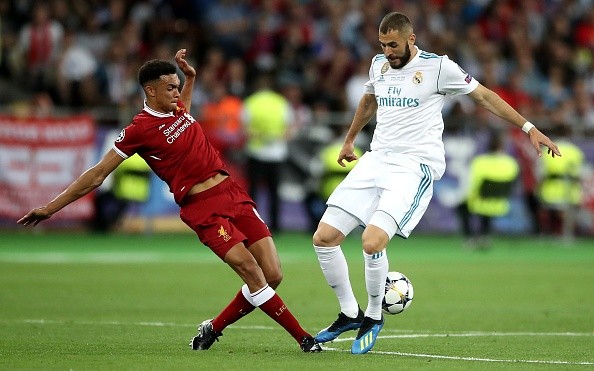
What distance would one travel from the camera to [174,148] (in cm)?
962

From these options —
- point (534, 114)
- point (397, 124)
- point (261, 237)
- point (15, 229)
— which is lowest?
point (15, 229)

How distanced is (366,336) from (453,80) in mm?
2164

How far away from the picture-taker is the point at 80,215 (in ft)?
72.5

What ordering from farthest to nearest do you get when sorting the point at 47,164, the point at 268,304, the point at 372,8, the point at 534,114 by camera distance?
the point at 372,8
the point at 534,114
the point at 47,164
the point at 268,304

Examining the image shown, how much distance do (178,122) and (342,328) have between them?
210 cm

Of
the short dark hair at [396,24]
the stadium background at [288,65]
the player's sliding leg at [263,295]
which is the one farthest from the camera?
the stadium background at [288,65]

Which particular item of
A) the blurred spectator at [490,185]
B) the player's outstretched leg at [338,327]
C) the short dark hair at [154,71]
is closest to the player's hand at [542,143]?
the player's outstretched leg at [338,327]

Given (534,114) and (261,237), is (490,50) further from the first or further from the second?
(261,237)

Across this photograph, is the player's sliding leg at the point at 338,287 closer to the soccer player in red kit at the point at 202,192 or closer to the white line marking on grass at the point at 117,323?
the soccer player in red kit at the point at 202,192

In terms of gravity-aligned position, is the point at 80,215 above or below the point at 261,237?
below

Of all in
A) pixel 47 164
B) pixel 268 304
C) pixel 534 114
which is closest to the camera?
pixel 268 304

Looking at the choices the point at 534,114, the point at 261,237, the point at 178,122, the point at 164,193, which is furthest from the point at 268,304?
the point at 534,114

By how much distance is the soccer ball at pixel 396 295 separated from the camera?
1000 centimetres

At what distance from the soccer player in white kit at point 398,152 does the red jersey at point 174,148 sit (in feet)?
3.56
